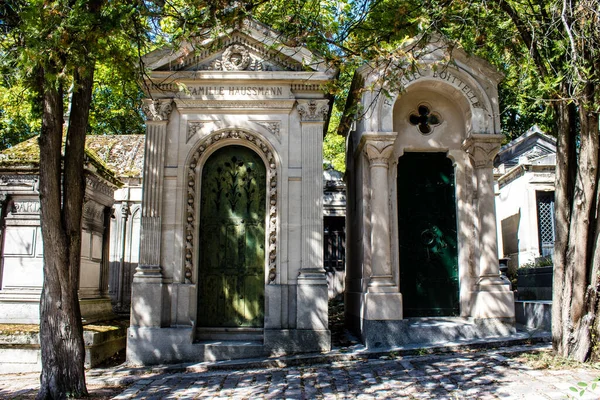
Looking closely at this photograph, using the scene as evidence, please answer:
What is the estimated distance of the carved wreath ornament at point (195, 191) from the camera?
9586mm

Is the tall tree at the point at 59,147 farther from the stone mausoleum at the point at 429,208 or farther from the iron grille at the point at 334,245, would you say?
the iron grille at the point at 334,245

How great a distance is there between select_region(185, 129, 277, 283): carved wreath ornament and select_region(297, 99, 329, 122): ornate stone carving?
911 millimetres

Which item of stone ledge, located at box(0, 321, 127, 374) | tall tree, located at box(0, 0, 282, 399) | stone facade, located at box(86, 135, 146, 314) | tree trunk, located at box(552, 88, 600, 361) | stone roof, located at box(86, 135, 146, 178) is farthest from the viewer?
stone roof, located at box(86, 135, 146, 178)

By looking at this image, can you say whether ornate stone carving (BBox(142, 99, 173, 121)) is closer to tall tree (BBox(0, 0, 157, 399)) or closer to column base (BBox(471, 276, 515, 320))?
tall tree (BBox(0, 0, 157, 399))

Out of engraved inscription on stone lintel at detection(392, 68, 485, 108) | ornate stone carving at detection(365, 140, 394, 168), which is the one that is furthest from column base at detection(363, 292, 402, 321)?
engraved inscription on stone lintel at detection(392, 68, 485, 108)

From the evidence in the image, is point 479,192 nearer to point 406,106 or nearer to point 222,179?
point 406,106

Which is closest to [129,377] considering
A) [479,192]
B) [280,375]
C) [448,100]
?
[280,375]

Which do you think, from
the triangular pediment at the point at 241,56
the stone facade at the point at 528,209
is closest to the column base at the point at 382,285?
the triangular pediment at the point at 241,56

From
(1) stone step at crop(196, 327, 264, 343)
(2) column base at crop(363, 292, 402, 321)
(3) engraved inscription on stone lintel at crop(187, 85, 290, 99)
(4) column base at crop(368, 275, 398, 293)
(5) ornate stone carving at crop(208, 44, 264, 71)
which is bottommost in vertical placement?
(1) stone step at crop(196, 327, 264, 343)

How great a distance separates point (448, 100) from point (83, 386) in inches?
326

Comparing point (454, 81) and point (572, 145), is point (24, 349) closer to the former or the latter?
point (454, 81)

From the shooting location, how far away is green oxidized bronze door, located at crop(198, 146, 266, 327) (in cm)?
983

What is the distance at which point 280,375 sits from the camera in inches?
307

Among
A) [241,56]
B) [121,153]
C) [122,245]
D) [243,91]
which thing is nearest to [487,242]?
[243,91]
